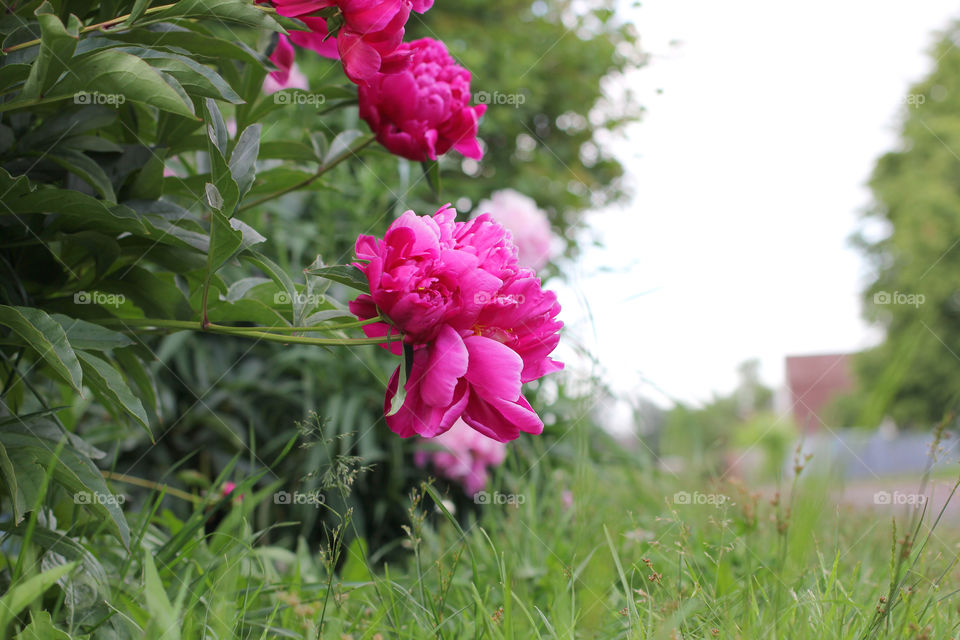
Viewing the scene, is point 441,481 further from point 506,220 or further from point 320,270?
point 320,270

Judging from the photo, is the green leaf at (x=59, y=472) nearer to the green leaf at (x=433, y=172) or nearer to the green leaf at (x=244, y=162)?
the green leaf at (x=244, y=162)

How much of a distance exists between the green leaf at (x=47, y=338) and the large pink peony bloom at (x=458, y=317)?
28 cm

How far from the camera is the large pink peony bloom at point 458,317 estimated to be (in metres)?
0.72

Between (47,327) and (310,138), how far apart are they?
0.60 m

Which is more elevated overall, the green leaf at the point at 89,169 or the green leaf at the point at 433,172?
the green leaf at the point at 433,172

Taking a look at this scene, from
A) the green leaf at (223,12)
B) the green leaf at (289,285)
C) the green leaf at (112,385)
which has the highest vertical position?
the green leaf at (223,12)

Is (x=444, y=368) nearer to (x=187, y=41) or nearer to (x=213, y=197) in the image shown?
(x=213, y=197)

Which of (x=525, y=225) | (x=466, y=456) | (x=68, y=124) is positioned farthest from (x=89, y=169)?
(x=525, y=225)

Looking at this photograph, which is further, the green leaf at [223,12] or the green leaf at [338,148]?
the green leaf at [338,148]

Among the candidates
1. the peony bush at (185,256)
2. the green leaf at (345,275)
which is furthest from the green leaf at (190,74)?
the green leaf at (345,275)

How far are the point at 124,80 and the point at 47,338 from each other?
0.88 feet

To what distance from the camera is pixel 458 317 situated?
73cm

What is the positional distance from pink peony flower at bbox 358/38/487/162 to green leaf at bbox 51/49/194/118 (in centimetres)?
38

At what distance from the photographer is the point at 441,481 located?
239 cm
